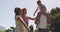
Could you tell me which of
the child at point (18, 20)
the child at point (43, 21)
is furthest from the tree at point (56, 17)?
the child at point (18, 20)

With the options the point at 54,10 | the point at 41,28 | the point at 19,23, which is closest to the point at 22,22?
the point at 19,23

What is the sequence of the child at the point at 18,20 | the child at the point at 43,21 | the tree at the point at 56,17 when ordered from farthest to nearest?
the tree at the point at 56,17 → the child at the point at 43,21 → the child at the point at 18,20

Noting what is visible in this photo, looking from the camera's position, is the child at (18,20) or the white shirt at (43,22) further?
the white shirt at (43,22)

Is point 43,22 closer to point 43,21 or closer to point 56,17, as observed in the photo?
point 43,21

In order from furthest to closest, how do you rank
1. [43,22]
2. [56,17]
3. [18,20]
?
[56,17] → [43,22] → [18,20]

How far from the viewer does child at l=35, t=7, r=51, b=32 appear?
26.2 ft

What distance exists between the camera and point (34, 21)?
8.36 metres

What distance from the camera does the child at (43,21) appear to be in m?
A: 7.99

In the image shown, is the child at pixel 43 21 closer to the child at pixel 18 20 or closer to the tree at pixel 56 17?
the child at pixel 18 20

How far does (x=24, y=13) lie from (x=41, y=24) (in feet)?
2.62

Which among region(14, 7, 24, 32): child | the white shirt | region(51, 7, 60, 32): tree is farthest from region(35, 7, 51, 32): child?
region(51, 7, 60, 32): tree

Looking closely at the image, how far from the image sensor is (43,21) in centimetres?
805

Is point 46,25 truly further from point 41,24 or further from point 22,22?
point 22,22

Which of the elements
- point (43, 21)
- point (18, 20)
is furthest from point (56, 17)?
point (18, 20)
